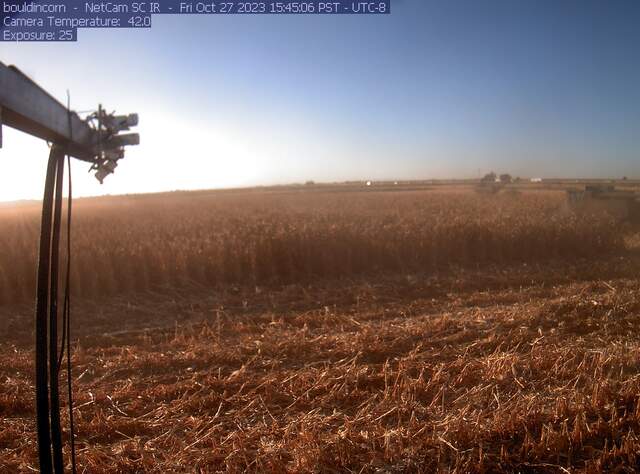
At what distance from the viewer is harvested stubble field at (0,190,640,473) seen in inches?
117

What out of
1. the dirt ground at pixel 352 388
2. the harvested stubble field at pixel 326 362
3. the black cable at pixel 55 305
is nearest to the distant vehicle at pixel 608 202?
the harvested stubble field at pixel 326 362

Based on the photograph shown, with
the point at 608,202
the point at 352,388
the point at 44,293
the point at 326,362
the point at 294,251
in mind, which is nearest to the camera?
the point at 44,293

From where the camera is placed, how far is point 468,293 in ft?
25.9

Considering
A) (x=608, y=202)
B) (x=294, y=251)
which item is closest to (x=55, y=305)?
(x=294, y=251)

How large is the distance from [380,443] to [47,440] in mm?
1893

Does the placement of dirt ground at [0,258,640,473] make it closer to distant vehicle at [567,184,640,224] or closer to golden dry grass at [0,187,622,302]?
golden dry grass at [0,187,622,302]

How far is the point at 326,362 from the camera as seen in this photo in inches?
182

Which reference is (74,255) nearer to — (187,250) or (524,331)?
(187,250)

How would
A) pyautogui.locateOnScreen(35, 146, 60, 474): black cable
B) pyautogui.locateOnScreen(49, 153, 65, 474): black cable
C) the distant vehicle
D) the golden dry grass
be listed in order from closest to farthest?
1. pyautogui.locateOnScreen(35, 146, 60, 474): black cable
2. pyautogui.locateOnScreen(49, 153, 65, 474): black cable
3. the golden dry grass
4. the distant vehicle

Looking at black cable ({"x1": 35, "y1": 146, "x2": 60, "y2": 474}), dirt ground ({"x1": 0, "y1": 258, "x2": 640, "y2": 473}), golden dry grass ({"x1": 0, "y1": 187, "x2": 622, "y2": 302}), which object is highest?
black cable ({"x1": 35, "y1": 146, "x2": 60, "y2": 474})

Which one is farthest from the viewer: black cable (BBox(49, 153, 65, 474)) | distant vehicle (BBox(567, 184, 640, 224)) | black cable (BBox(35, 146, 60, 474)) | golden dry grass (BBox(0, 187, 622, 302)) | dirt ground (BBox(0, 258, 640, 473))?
distant vehicle (BBox(567, 184, 640, 224))

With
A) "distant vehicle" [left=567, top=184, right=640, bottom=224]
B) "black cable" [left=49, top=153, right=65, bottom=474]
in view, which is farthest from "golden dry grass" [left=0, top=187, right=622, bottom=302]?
"black cable" [left=49, top=153, right=65, bottom=474]

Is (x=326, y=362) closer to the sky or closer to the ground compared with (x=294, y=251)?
closer to the ground

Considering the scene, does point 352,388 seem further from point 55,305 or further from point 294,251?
point 294,251
